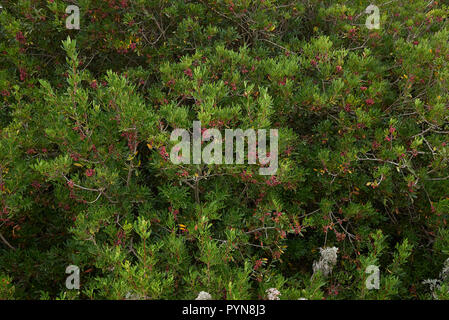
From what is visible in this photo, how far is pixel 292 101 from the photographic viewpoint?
3566mm

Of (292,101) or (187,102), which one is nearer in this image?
(292,101)

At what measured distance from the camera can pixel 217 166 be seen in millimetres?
2871

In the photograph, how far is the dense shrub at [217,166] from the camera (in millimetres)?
2811

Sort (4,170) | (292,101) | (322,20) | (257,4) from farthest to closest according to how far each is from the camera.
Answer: (322,20) → (257,4) → (292,101) → (4,170)

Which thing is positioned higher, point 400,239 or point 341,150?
point 341,150

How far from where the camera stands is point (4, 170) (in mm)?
2885

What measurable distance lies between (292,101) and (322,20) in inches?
70.8

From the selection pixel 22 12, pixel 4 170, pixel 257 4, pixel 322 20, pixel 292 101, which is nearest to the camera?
pixel 4 170

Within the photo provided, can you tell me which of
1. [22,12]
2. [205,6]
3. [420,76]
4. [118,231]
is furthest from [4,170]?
[420,76]

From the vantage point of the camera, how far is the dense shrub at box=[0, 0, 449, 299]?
9.22 ft

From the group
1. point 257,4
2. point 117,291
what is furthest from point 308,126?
point 117,291

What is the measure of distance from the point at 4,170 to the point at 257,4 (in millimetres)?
3027
